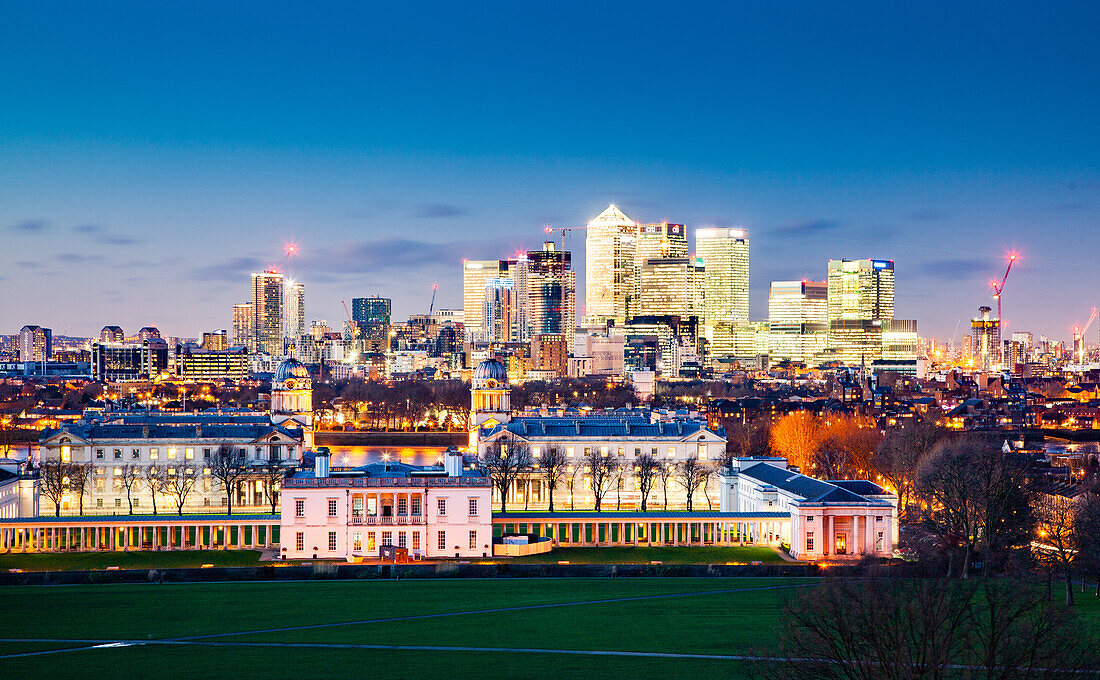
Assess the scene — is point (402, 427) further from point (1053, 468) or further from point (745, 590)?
point (745, 590)

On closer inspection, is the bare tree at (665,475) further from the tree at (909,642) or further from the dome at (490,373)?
the tree at (909,642)

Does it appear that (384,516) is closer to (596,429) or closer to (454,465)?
(454,465)

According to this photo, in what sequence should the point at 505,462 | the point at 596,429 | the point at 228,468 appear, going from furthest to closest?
1. the point at 596,429
2. the point at 505,462
3. the point at 228,468

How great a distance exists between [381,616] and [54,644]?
35.2ft

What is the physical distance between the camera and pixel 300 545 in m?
60.6

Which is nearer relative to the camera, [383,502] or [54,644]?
[54,644]

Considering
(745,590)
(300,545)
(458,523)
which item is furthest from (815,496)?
(300,545)

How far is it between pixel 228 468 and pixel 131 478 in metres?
5.85

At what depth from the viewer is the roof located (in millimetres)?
85625

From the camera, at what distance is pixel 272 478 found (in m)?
73.8

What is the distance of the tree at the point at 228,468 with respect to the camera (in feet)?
244

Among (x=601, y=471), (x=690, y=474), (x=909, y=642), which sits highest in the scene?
(x=909, y=642)

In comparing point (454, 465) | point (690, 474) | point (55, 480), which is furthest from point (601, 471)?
point (55, 480)

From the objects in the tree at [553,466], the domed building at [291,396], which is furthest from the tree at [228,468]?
the tree at [553,466]
